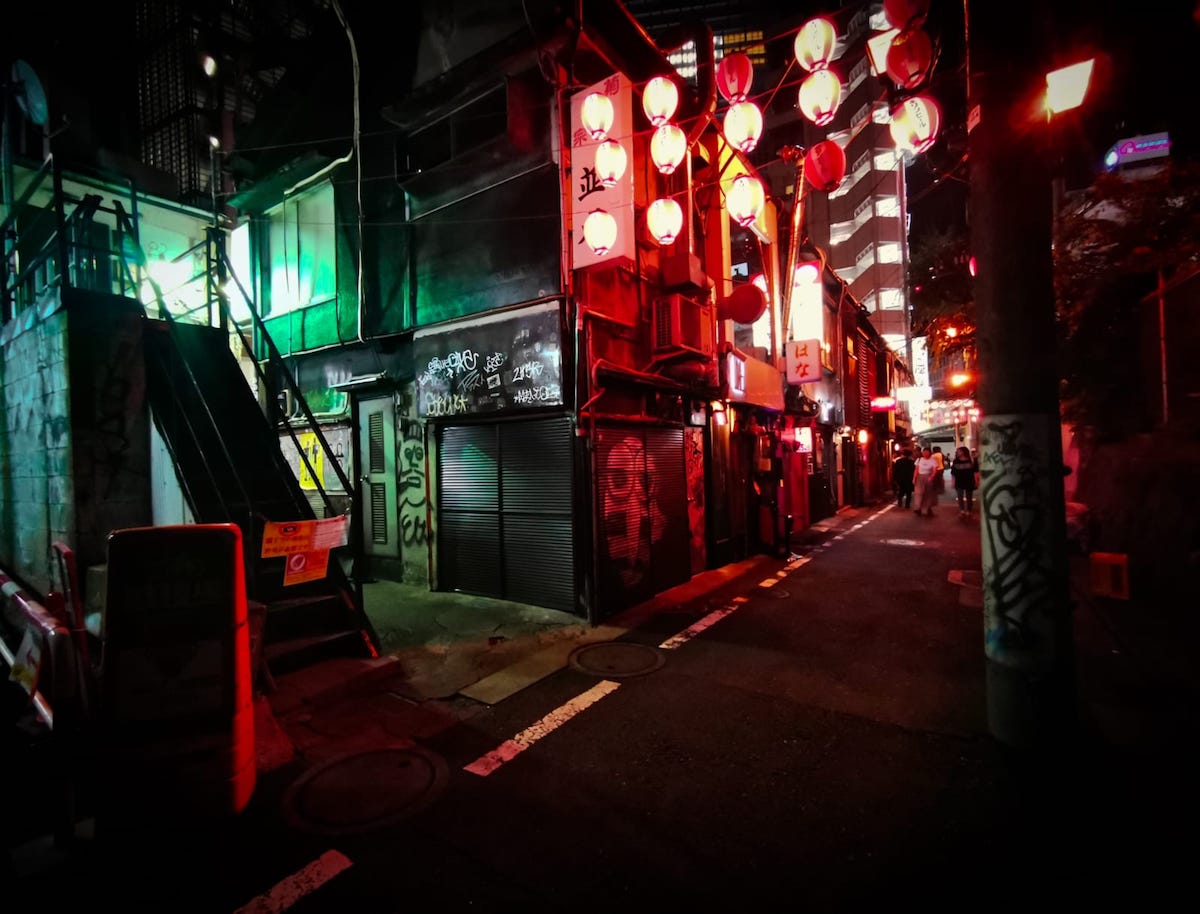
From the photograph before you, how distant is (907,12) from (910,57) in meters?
0.49

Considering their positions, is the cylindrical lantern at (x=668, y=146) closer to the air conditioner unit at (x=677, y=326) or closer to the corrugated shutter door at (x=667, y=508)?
the air conditioner unit at (x=677, y=326)

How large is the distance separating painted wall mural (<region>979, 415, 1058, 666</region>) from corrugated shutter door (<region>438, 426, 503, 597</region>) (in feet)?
22.9

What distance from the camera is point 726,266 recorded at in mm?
12375

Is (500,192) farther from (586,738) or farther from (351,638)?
(586,738)

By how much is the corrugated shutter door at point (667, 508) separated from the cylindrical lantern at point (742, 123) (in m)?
5.11

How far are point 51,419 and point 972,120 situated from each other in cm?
1047

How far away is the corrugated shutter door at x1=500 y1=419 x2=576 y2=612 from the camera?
8.46m

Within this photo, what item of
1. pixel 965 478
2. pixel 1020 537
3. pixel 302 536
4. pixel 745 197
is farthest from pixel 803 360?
pixel 302 536

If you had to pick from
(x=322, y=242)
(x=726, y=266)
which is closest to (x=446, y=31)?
(x=322, y=242)

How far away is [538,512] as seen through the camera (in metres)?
8.76

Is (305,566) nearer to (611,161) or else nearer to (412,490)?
(412,490)

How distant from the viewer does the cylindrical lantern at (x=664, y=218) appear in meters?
8.75

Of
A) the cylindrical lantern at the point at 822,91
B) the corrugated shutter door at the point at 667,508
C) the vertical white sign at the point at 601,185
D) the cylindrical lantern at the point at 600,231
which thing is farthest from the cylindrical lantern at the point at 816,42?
the corrugated shutter door at the point at 667,508

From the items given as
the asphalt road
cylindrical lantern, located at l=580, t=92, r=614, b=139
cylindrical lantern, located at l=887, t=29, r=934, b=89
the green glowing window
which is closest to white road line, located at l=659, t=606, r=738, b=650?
the asphalt road
